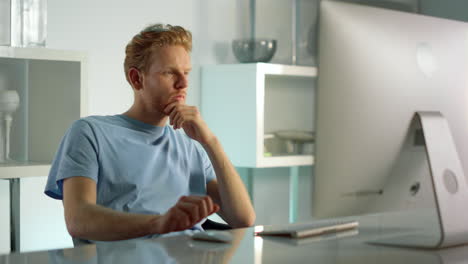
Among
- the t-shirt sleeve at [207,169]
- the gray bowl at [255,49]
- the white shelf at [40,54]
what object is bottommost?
the t-shirt sleeve at [207,169]

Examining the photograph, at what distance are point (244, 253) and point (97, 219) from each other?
530 millimetres

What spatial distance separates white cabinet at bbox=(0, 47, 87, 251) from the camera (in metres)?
2.62

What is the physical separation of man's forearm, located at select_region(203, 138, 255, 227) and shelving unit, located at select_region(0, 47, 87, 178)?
79 centimetres

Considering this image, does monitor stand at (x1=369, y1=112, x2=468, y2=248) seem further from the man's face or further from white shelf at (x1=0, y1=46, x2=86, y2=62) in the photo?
white shelf at (x1=0, y1=46, x2=86, y2=62)

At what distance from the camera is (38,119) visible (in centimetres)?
272

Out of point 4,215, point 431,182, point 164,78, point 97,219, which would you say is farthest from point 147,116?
point 4,215

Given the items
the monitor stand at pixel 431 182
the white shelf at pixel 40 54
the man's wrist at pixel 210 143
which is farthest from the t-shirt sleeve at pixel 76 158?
the monitor stand at pixel 431 182

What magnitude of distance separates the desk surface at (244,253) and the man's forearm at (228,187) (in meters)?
0.54

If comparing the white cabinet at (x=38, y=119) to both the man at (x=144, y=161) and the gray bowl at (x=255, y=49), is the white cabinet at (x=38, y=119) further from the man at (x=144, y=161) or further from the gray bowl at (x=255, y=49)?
the gray bowl at (x=255, y=49)

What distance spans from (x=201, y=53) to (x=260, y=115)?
0.46 m

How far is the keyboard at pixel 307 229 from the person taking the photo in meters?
1.54

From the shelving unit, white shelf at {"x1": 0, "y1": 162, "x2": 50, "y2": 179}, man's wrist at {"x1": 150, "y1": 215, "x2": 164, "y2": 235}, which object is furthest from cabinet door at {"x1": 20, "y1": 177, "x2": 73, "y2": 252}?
man's wrist at {"x1": 150, "y1": 215, "x2": 164, "y2": 235}

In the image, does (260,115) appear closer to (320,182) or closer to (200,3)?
(200,3)

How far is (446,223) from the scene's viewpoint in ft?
4.76
